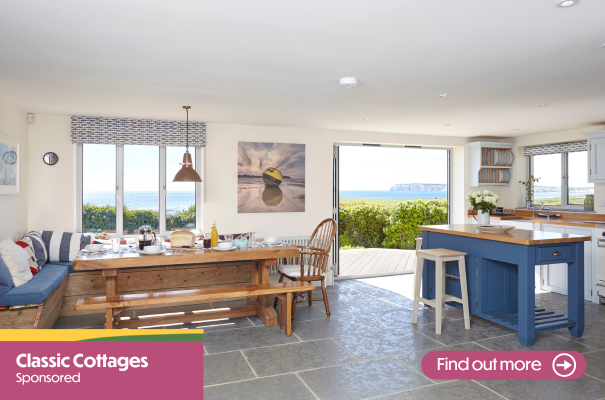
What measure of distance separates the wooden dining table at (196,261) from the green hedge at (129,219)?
1.62 metres

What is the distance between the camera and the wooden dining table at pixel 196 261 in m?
3.46

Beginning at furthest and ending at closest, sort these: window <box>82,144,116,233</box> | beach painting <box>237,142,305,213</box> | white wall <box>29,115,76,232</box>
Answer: beach painting <box>237,142,305,213</box>, window <box>82,144,116,233</box>, white wall <box>29,115,76,232</box>

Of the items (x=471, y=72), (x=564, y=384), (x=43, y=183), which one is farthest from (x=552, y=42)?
(x=43, y=183)

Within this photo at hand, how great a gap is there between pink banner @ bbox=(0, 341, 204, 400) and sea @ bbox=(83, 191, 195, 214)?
311cm

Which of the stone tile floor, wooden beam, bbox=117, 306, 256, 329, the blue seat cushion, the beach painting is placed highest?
the beach painting

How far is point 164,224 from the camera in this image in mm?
5582

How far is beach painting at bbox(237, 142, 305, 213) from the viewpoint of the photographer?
5.79 meters

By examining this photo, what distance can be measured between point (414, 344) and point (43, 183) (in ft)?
14.5

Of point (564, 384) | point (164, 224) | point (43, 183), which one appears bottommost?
point (564, 384)

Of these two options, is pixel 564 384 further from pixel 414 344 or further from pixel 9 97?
pixel 9 97

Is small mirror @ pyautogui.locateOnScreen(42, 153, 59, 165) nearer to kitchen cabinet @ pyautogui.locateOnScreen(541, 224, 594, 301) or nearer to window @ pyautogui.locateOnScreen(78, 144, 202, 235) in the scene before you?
window @ pyautogui.locateOnScreen(78, 144, 202, 235)

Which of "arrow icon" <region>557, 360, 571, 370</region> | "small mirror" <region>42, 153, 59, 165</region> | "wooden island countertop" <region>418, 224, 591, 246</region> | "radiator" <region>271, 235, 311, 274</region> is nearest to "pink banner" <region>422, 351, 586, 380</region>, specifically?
"arrow icon" <region>557, 360, 571, 370</region>

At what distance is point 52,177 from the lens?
5.04m

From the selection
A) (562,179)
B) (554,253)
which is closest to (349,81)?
(554,253)
